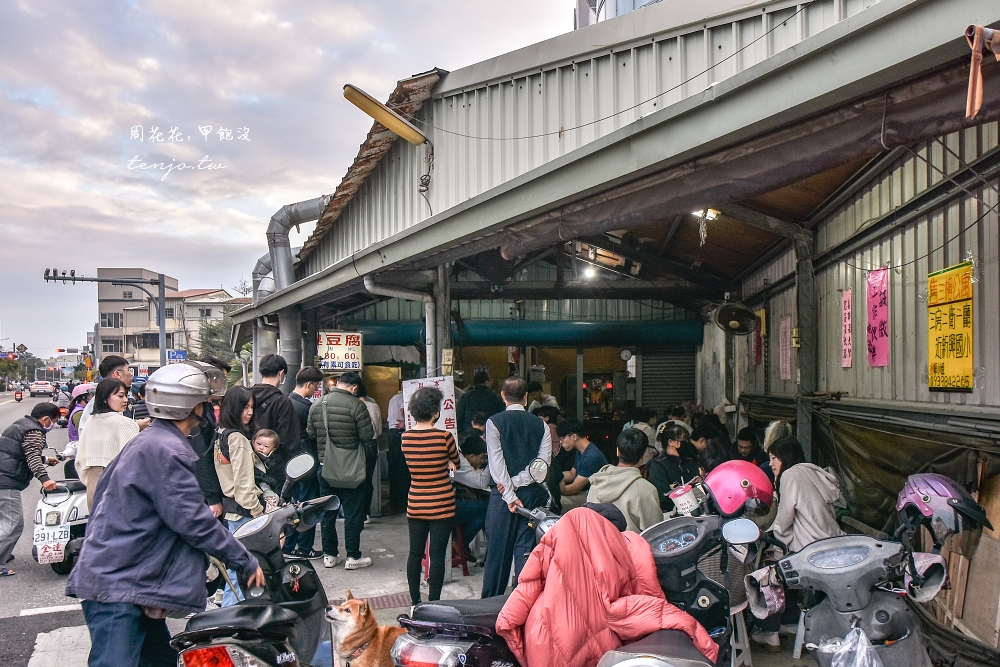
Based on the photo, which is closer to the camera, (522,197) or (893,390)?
(522,197)

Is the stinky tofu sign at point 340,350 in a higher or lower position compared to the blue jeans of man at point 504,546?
higher

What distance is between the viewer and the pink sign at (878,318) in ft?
18.9

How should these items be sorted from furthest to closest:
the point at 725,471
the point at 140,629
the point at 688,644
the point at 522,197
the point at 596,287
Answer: the point at 596,287 → the point at 522,197 → the point at 725,471 → the point at 140,629 → the point at 688,644

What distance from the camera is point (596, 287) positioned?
1246 centimetres

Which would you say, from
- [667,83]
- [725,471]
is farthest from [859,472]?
[667,83]

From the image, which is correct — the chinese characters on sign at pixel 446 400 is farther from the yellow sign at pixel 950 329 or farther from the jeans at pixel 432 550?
the yellow sign at pixel 950 329

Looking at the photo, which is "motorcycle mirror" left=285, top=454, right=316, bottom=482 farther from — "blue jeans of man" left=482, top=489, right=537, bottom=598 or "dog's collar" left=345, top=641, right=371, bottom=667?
"blue jeans of man" left=482, top=489, right=537, bottom=598

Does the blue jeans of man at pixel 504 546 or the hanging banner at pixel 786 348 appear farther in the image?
the hanging banner at pixel 786 348

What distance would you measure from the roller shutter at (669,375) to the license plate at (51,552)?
1057cm

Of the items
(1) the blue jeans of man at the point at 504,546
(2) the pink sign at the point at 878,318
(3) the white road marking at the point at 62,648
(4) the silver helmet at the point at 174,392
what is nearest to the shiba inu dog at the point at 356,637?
(4) the silver helmet at the point at 174,392

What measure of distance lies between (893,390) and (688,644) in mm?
3792

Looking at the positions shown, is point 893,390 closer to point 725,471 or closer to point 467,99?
point 725,471

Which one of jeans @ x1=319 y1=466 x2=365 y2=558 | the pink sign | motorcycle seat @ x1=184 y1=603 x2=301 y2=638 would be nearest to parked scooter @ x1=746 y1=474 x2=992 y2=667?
motorcycle seat @ x1=184 y1=603 x2=301 y2=638

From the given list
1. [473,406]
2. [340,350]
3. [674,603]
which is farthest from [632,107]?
[340,350]
